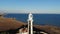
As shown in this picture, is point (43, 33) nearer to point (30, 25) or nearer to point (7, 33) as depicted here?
point (7, 33)

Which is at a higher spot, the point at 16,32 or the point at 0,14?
the point at 0,14

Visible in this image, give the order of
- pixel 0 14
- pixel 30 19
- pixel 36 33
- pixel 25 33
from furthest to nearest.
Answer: pixel 0 14 < pixel 36 33 < pixel 25 33 < pixel 30 19

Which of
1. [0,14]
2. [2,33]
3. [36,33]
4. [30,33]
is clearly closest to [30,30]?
[30,33]

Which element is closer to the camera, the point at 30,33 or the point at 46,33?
the point at 30,33

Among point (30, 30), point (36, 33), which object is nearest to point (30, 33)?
point (30, 30)

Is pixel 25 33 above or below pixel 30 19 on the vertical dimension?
below

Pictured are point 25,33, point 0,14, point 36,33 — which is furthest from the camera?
point 0,14


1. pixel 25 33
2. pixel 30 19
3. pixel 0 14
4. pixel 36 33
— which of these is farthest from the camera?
pixel 0 14

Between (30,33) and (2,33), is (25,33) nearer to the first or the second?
(30,33)

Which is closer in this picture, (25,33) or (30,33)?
(30,33)
